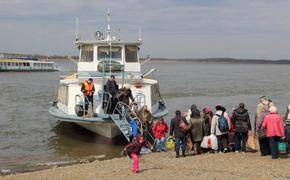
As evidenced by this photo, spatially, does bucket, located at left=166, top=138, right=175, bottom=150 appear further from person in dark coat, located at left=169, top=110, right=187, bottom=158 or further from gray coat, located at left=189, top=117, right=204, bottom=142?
→ gray coat, located at left=189, top=117, right=204, bottom=142

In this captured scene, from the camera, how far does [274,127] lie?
12188 mm

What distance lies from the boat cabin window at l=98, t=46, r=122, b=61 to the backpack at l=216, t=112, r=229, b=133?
8216 millimetres

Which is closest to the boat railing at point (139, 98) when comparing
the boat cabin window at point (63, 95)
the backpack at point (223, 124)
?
the boat cabin window at point (63, 95)

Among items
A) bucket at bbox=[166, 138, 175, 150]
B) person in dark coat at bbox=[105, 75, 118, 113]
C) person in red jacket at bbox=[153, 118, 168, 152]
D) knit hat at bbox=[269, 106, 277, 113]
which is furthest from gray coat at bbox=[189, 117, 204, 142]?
person in dark coat at bbox=[105, 75, 118, 113]

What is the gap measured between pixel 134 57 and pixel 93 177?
33.1ft

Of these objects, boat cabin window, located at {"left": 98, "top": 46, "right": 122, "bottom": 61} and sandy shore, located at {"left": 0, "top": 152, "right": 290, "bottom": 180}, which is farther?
boat cabin window, located at {"left": 98, "top": 46, "right": 122, "bottom": 61}

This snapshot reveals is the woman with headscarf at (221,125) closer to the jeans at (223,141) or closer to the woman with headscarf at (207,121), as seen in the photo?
the jeans at (223,141)

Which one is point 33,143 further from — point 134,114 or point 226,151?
point 226,151

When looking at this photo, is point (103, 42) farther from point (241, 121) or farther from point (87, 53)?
point (241, 121)

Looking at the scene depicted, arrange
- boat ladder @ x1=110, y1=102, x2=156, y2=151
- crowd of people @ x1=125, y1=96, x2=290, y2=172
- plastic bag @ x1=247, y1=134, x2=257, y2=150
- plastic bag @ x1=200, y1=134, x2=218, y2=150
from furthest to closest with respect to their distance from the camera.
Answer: boat ladder @ x1=110, y1=102, x2=156, y2=151 → plastic bag @ x1=247, y1=134, x2=257, y2=150 → plastic bag @ x1=200, y1=134, x2=218, y2=150 → crowd of people @ x1=125, y1=96, x2=290, y2=172

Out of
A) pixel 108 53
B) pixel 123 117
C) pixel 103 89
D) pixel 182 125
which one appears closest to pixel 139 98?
pixel 103 89

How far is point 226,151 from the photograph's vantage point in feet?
45.8

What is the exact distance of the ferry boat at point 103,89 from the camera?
17.4 metres

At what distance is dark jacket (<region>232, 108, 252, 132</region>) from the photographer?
13.2 metres
